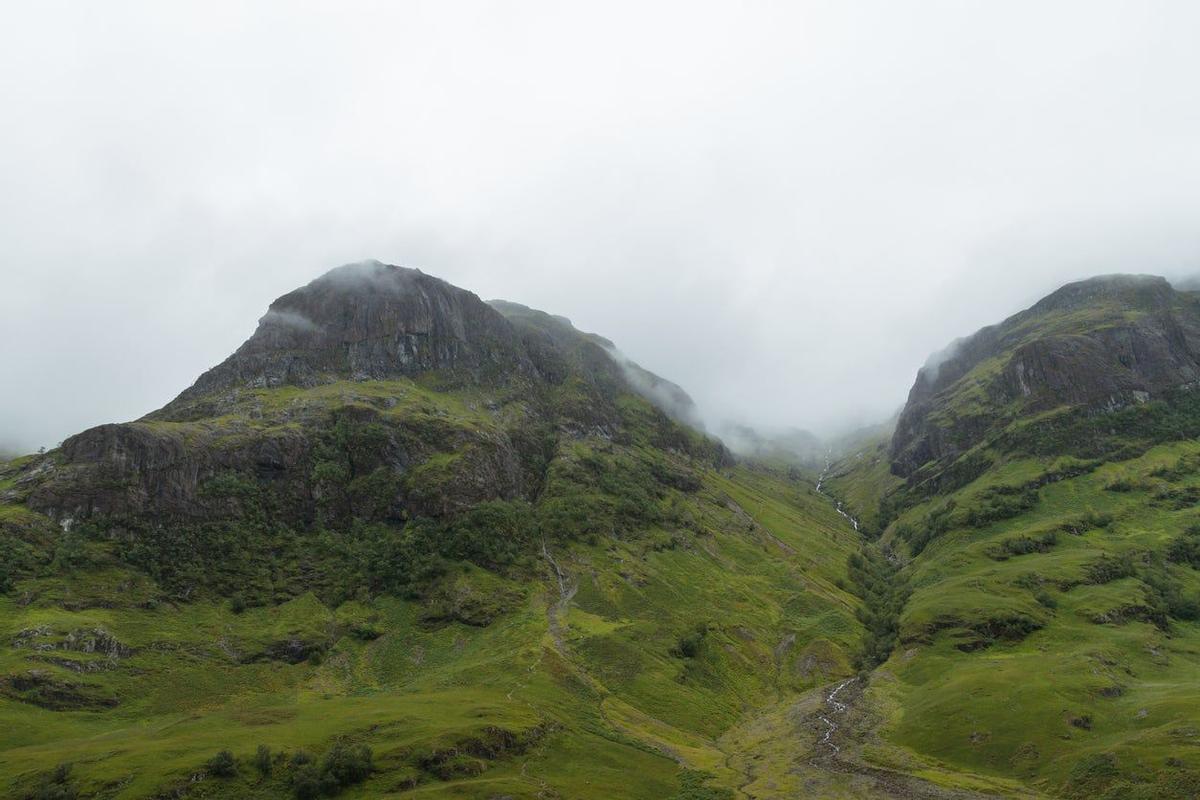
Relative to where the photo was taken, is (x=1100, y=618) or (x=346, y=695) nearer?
(x=346, y=695)

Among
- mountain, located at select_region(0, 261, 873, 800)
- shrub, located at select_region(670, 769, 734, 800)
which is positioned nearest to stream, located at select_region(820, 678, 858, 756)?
mountain, located at select_region(0, 261, 873, 800)

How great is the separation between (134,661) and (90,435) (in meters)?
80.6

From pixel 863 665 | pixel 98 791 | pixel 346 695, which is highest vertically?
pixel 98 791

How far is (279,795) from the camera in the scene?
9675cm

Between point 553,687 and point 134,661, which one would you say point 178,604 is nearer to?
point 134,661

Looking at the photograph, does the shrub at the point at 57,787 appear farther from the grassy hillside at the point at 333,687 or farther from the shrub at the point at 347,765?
the shrub at the point at 347,765

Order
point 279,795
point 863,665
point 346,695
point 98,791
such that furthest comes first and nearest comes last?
point 863,665, point 346,695, point 279,795, point 98,791

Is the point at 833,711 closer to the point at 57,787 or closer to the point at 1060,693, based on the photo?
the point at 1060,693

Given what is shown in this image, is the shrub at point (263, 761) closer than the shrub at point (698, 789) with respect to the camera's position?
Yes

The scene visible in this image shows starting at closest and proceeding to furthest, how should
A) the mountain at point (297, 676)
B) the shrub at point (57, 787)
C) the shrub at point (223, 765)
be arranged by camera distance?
the shrub at point (57, 787)
the shrub at point (223, 765)
the mountain at point (297, 676)

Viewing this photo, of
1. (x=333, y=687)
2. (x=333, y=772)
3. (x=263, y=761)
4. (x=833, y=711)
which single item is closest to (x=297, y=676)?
(x=333, y=687)

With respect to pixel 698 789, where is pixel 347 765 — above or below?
above

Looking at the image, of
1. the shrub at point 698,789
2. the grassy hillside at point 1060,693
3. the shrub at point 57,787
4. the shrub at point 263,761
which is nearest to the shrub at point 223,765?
the shrub at point 263,761

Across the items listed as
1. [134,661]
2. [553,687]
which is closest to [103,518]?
[134,661]
